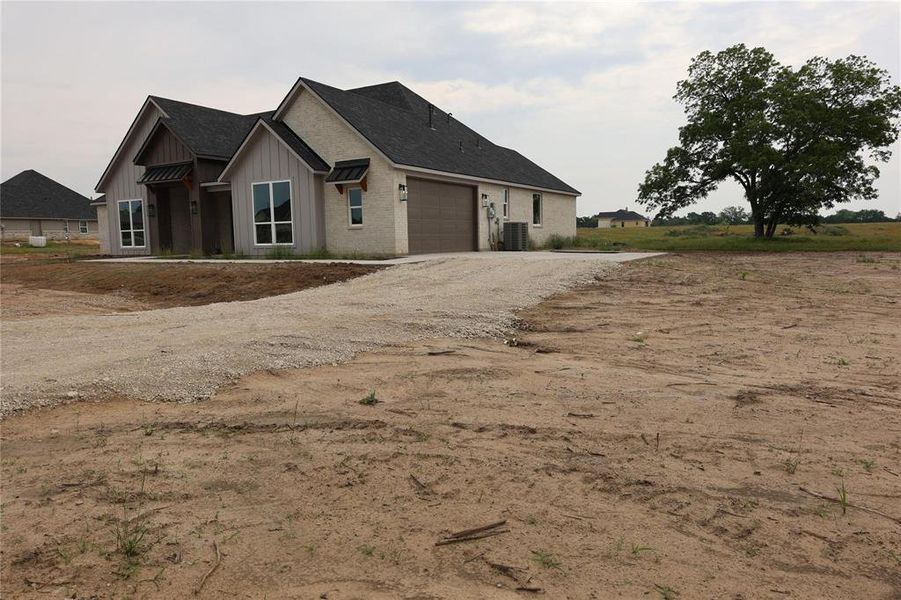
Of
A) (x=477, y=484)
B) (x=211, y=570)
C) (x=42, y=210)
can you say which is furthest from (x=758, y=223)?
(x=42, y=210)

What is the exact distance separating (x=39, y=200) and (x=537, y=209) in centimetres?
4982

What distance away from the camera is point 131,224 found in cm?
2498

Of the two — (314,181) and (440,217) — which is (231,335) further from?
(440,217)

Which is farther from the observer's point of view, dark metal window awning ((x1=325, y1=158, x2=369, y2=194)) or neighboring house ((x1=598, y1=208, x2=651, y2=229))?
neighboring house ((x1=598, y1=208, x2=651, y2=229))

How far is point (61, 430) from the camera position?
165 inches

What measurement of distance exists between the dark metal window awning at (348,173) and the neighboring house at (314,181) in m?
0.04

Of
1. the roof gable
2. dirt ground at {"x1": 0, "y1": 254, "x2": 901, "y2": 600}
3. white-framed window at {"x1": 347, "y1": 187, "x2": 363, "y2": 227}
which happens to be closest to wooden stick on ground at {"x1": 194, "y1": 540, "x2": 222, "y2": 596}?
dirt ground at {"x1": 0, "y1": 254, "x2": 901, "y2": 600}

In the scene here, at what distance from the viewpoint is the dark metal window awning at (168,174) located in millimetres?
21672

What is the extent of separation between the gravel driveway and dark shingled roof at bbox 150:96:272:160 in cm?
1360

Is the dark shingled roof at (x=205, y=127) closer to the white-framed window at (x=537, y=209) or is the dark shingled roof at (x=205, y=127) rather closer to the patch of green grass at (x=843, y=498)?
the white-framed window at (x=537, y=209)

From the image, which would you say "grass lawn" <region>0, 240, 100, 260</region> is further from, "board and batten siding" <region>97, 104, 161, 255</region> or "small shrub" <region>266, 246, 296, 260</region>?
"small shrub" <region>266, 246, 296, 260</region>

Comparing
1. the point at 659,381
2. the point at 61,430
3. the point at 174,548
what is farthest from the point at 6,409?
the point at 659,381

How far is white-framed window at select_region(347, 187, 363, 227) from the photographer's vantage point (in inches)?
721

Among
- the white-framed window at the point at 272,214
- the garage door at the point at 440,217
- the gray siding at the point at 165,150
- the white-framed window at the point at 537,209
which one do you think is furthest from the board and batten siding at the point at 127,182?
the white-framed window at the point at 537,209
